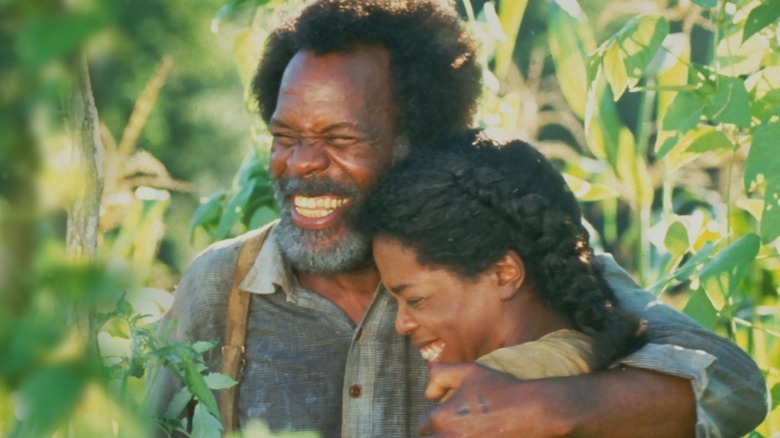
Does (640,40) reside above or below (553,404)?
above

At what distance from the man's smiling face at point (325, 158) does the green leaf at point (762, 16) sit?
71 centimetres

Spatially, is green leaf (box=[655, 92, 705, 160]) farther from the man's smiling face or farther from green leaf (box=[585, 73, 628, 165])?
green leaf (box=[585, 73, 628, 165])

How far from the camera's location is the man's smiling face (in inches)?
98.7

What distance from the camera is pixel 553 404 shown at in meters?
2.00

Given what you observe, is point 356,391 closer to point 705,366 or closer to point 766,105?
point 705,366

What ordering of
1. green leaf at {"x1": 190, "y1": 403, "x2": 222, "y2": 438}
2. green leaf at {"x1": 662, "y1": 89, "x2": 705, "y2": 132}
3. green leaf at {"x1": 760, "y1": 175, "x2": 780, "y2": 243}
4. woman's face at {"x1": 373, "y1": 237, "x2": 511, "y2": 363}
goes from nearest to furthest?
green leaf at {"x1": 190, "y1": 403, "x2": 222, "y2": 438} → woman's face at {"x1": 373, "y1": 237, "x2": 511, "y2": 363} → green leaf at {"x1": 760, "y1": 175, "x2": 780, "y2": 243} → green leaf at {"x1": 662, "y1": 89, "x2": 705, "y2": 132}

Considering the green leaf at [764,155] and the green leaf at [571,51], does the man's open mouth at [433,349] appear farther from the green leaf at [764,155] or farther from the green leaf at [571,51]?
the green leaf at [571,51]

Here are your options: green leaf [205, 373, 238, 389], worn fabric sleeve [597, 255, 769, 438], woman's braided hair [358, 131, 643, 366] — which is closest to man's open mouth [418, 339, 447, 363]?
woman's braided hair [358, 131, 643, 366]

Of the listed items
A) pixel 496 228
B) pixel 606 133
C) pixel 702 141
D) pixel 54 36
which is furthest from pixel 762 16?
pixel 54 36

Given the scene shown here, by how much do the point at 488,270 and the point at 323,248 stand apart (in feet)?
1.40

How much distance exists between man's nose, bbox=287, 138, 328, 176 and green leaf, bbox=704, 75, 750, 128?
73 cm

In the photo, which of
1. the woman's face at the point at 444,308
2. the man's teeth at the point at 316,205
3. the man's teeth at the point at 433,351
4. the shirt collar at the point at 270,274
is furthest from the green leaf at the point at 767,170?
the shirt collar at the point at 270,274

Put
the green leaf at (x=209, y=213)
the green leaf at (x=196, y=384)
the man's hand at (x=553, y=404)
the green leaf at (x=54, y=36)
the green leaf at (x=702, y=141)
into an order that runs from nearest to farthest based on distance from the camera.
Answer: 1. the green leaf at (x=54, y=36)
2. the green leaf at (x=196, y=384)
3. the man's hand at (x=553, y=404)
4. the green leaf at (x=702, y=141)
5. the green leaf at (x=209, y=213)

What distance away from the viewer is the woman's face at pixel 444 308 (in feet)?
7.02
